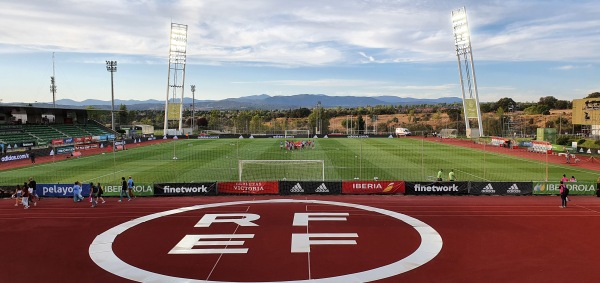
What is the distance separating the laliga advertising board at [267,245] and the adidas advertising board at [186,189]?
166 inches

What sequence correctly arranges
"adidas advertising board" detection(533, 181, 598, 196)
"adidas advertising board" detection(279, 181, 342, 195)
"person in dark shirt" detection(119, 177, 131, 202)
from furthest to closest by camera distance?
"adidas advertising board" detection(279, 181, 342, 195) → "adidas advertising board" detection(533, 181, 598, 196) → "person in dark shirt" detection(119, 177, 131, 202)

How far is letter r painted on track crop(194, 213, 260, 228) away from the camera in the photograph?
20000 millimetres

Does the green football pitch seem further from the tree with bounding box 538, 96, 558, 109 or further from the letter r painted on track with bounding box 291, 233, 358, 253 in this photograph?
the tree with bounding box 538, 96, 558, 109

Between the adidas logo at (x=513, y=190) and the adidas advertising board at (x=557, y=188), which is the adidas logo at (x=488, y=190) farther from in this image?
the adidas advertising board at (x=557, y=188)

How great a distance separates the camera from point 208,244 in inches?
663

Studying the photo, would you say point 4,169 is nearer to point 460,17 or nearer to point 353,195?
point 353,195

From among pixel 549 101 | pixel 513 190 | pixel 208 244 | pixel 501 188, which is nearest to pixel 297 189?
pixel 208 244

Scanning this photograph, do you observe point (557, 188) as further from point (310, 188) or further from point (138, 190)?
point (138, 190)

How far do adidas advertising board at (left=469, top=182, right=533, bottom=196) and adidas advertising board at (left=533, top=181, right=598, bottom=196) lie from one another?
1.45 ft

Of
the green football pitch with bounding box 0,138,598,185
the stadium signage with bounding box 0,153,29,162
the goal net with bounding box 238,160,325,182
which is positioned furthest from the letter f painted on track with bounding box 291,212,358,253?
the stadium signage with bounding box 0,153,29,162

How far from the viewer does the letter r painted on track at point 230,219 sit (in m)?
20.0

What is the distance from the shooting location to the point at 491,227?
1955 cm

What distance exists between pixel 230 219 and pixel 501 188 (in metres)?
17.9

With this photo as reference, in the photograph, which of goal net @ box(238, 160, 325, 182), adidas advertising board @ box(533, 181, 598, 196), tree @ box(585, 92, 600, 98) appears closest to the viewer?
adidas advertising board @ box(533, 181, 598, 196)
